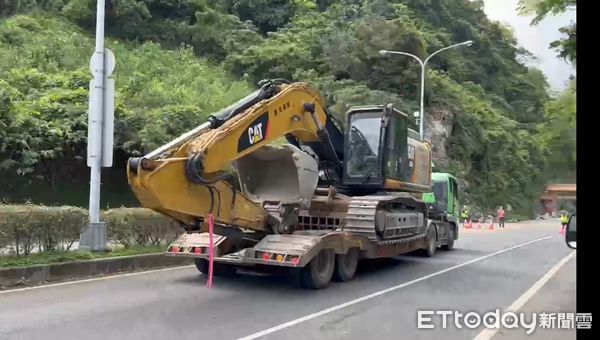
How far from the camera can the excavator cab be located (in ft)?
Answer: 38.2

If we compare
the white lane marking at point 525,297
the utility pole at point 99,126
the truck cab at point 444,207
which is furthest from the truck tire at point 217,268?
the truck cab at point 444,207

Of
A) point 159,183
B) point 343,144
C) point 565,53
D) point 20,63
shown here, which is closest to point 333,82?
point 20,63

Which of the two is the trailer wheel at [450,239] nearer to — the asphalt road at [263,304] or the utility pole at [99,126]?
the asphalt road at [263,304]

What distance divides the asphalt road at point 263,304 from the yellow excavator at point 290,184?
0.55 meters

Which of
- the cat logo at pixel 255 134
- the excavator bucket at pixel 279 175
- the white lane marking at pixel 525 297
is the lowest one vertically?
the white lane marking at pixel 525 297

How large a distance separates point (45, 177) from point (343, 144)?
12845 mm

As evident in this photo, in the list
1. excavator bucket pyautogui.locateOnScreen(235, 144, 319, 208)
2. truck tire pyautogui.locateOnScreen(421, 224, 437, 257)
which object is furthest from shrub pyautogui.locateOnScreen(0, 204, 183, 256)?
truck tire pyautogui.locateOnScreen(421, 224, 437, 257)

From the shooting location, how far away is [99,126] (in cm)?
1170

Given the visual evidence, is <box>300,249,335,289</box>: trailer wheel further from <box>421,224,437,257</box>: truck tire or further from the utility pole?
<box>421,224,437,257</box>: truck tire

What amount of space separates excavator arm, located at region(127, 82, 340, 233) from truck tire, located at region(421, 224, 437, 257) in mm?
4618

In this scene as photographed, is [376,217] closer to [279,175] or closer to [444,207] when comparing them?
[279,175]

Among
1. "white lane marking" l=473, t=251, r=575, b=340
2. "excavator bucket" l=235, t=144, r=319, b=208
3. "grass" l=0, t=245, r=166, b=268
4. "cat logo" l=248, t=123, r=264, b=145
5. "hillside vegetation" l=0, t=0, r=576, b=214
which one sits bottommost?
"white lane marking" l=473, t=251, r=575, b=340

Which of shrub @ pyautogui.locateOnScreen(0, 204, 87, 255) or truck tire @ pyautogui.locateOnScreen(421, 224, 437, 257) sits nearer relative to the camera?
shrub @ pyautogui.locateOnScreen(0, 204, 87, 255)

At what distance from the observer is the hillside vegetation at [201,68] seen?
19312mm
